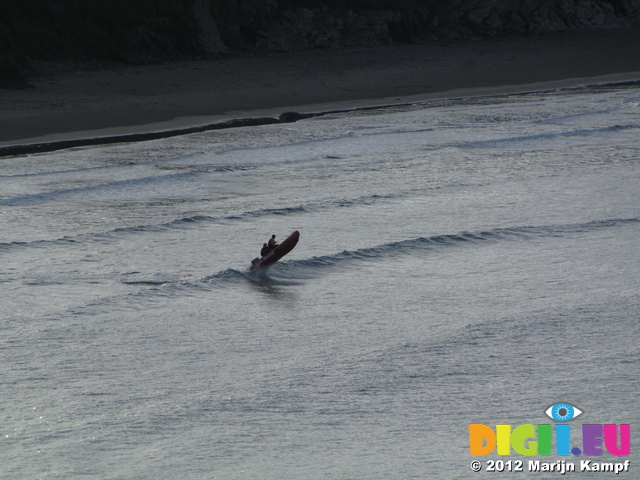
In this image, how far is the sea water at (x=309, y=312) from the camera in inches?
177

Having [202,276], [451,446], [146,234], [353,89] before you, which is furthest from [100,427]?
[353,89]

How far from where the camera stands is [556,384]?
5082 millimetres

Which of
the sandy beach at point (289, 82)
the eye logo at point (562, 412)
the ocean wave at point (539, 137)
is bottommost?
the eye logo at point (562, 412)

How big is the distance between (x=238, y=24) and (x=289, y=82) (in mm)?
4512

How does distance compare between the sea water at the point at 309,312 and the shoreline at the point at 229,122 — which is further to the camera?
the shoreline at the point at 229,122

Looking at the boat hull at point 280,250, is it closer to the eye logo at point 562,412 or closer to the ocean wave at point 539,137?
the eye logo at point 562,412

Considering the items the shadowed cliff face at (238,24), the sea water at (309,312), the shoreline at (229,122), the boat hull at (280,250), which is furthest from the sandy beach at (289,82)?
the boat hull at (280,250)

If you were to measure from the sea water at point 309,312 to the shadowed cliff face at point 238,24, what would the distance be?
960 cm

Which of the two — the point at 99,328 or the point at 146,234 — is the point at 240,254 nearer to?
the point at 146,234

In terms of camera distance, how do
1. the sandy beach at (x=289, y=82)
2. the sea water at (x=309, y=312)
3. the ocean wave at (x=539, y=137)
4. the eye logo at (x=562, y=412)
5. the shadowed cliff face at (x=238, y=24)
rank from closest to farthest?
1. the sea water at (x=309, y=312)
2. the eye logo at (x=562, y=412)
3. the ocean wave at (x=539, y=137)
4. the sandy beach at (x=289, y=82)
5. the shadowed cliff face at (x=238, y=24)

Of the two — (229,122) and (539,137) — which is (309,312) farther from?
(229,122)

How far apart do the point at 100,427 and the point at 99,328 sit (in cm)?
147

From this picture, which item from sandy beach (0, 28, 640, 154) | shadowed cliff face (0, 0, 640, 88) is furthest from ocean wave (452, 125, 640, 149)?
shadowed cliff face (0, 0, 640, 88)

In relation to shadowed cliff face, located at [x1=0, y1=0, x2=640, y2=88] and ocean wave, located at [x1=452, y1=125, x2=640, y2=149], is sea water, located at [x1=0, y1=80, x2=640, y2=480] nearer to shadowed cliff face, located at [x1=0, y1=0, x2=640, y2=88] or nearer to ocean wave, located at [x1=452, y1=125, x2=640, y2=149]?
ocean wave, located at [x1=452, y1=125, x2=640, y2=149]
